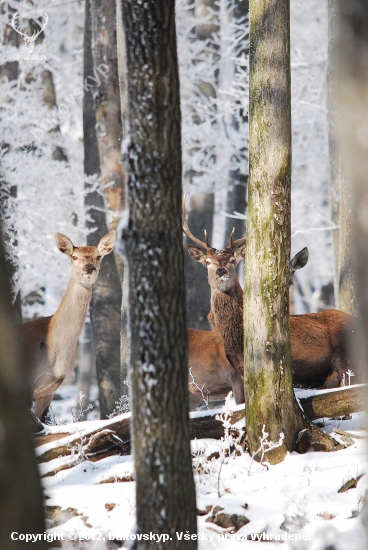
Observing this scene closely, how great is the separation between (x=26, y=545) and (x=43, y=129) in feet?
39.9

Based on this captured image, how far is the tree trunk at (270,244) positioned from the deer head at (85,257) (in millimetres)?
2443

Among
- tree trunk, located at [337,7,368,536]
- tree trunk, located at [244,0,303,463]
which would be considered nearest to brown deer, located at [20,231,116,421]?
tree trunk, located at [244,0,303,463]

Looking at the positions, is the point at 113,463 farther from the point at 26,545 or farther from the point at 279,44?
the point at 279,44

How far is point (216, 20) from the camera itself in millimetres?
16047

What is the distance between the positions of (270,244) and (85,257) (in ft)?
9.25

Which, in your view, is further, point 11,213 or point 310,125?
point 310,125

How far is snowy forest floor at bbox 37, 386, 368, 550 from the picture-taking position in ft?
14.8

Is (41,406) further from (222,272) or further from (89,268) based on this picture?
(222,272)

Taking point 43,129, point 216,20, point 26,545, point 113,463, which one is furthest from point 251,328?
point 216,20

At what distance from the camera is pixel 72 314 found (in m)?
7.75

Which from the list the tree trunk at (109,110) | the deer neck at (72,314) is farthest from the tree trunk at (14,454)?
the tree trunk at (109,110)

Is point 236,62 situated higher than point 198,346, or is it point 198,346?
Result: point 236,62

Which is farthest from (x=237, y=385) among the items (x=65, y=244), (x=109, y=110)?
(x=109, y=110)

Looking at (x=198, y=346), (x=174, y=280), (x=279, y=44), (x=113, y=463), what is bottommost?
(x=113, y=463)
